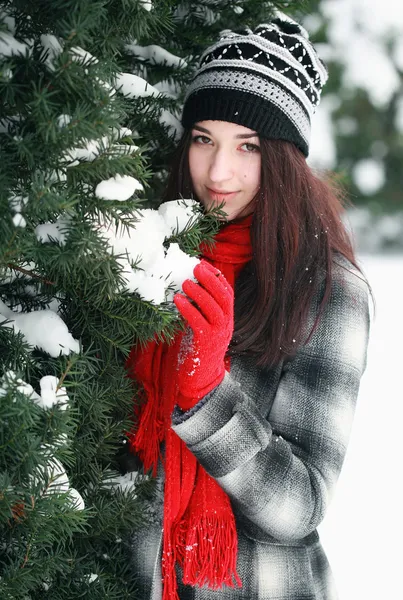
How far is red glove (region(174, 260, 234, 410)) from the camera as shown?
1261mm

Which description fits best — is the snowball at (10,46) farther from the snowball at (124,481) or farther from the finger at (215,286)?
the snowball at (124,481)

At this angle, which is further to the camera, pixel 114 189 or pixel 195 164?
pixel 195 164

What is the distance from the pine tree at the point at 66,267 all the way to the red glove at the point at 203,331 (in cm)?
5

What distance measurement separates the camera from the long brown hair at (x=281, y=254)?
1594 millimetres

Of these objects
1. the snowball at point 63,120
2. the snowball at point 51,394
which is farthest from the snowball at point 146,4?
the snowball at point 51,394

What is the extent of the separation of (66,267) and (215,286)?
40cm

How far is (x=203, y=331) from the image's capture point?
51.0 inches

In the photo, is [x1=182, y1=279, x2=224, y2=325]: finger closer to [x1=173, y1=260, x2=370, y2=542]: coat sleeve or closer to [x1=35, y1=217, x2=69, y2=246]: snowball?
[x1=173, y1=260, x2=370, y2=542]: coat sleeve

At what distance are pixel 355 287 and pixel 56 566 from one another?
0.98 m

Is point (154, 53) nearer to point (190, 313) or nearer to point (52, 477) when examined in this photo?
point (190, 313)

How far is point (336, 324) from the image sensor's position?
1.61m

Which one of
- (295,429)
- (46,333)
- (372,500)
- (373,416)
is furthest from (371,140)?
(46,333)

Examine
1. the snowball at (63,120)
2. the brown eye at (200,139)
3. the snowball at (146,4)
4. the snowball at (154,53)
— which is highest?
the snowball at (154,53)

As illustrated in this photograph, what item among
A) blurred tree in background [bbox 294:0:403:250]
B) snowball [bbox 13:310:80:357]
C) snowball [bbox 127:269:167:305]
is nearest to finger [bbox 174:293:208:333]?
snowball [bbox 127:269:167:305]
